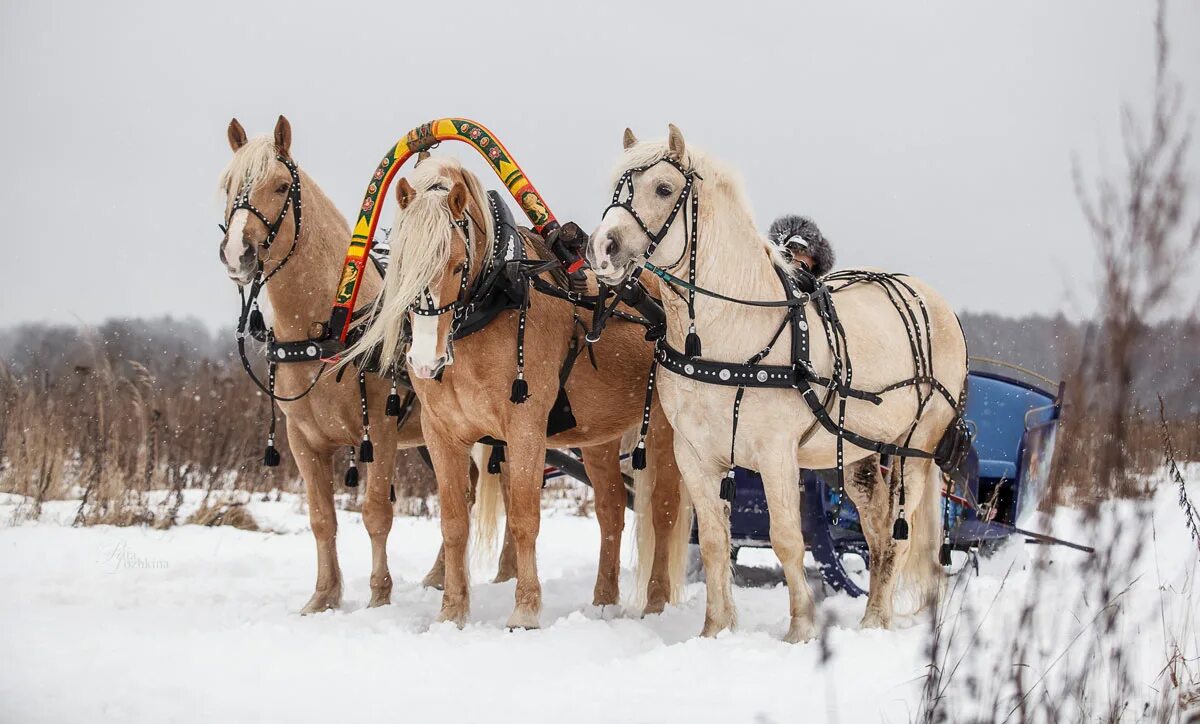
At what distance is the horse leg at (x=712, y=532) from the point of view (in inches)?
163

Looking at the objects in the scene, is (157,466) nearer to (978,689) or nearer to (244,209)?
(244,209)

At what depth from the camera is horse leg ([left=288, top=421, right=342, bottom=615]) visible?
497cm

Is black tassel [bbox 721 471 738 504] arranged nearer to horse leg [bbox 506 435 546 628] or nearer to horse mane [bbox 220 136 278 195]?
horse leg [bbox 506 435 546 628]

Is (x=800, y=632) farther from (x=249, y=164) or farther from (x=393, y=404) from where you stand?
(x=249, y=164)

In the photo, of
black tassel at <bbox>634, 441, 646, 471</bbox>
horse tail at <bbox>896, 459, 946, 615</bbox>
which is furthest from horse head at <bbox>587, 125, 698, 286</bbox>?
horse tail at <bbox>896, 459, 946, 615</bbox>

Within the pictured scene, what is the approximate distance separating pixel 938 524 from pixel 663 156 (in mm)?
2551

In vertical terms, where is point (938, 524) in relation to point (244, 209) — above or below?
below

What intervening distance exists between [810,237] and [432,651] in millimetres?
3416

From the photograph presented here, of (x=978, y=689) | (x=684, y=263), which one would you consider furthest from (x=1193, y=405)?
(x=684, y=263)

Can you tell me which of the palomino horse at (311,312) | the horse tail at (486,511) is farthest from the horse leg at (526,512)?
the horse tail at (486,511)

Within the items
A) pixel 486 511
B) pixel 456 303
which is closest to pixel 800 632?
pixel 456 303

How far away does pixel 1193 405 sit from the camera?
1408 mm

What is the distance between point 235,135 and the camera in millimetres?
4766

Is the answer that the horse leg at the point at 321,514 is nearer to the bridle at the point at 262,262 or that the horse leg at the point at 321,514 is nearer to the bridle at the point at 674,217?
the bridle at the point at 262,262
